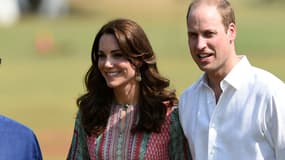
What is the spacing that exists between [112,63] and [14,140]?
0.81 meters

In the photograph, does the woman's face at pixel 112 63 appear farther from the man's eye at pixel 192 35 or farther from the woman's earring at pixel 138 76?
the man's eye at pixel 192 35

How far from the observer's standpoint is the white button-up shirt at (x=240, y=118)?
5352 millimetres

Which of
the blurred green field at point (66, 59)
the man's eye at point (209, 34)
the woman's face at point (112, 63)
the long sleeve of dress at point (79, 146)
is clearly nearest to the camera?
the man's eye at point (209, 34)

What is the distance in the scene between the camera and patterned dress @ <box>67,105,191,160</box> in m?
5.89

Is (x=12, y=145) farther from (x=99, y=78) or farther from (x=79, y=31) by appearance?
(x=79, y=31)

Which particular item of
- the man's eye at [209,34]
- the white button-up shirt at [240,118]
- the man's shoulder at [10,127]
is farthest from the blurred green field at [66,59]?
the man's eye at [209,34]

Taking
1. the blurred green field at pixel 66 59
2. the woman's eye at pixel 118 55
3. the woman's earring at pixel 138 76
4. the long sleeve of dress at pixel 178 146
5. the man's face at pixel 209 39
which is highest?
the man's face at pixel 209 39

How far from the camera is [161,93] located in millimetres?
6105

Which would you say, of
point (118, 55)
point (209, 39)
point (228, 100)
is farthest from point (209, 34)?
point (118, 55)

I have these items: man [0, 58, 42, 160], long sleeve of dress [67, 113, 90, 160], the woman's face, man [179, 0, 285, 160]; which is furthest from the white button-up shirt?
man [0, 58, 42, 160]

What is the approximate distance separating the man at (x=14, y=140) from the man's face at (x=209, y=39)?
3.31 feet

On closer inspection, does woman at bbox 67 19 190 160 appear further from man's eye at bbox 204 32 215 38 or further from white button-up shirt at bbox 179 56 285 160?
man's eye at bbox 204 32 215 38

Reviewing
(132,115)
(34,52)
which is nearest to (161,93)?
(132,115)

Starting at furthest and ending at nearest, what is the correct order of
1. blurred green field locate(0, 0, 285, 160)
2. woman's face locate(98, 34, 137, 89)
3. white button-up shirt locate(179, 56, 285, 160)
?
blurred green field locate(0, 0, 285, 160) → woman's face locate(98, 34, 137, 89) → white button-up shirt locate(179, 56, 285, 160)
